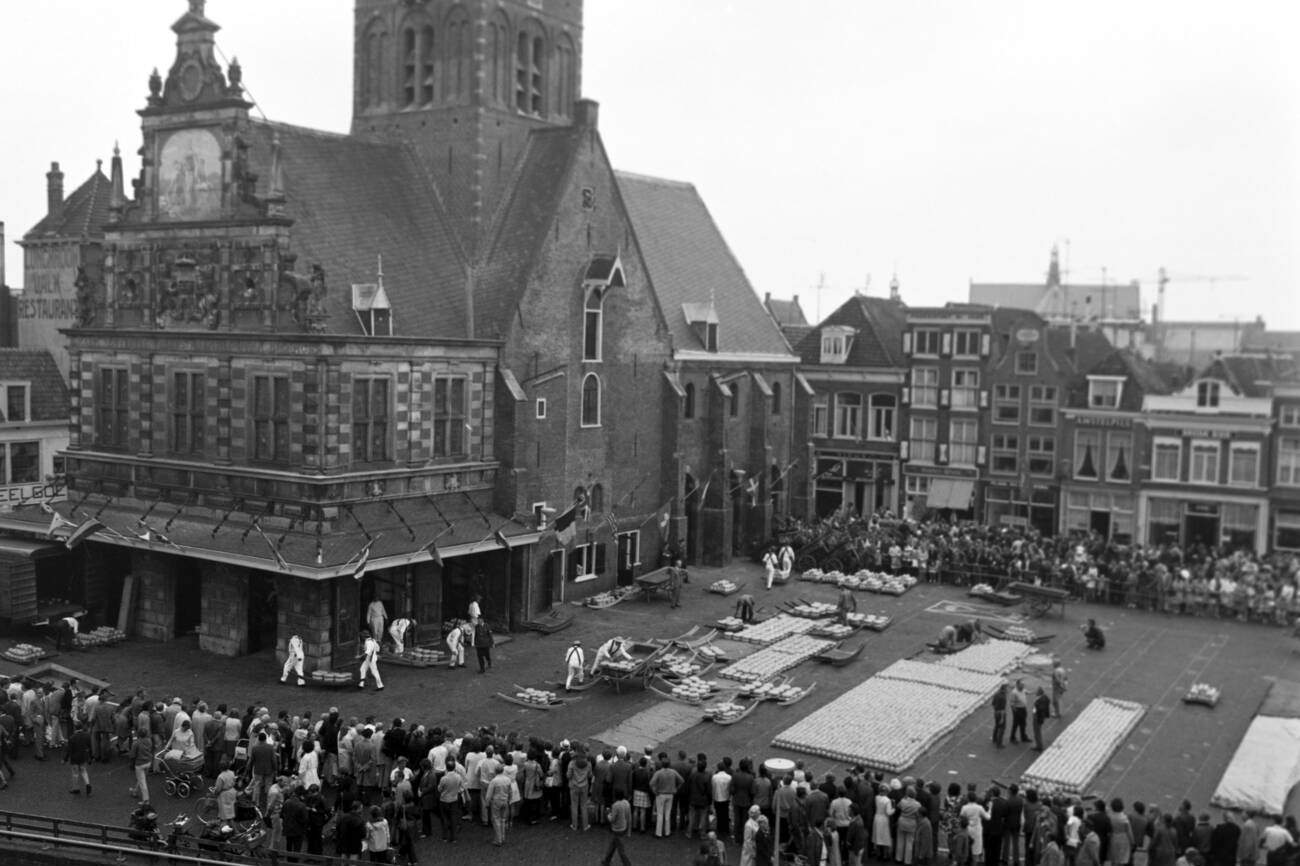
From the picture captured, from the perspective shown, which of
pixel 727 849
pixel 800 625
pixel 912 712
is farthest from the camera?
pixel 800 625

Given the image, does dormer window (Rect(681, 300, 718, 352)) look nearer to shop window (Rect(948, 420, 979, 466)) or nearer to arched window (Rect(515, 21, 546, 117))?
arched window (Rect(515, 21, 546, 117))

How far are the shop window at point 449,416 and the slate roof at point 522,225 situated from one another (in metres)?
2.76

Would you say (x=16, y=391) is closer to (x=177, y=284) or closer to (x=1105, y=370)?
(x=177, y=284)

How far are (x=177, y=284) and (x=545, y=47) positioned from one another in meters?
17.4

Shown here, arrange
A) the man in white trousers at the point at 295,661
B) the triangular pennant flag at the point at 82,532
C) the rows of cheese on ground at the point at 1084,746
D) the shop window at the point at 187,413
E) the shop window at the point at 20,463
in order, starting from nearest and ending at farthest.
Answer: the rows of cheese on ground at the point at 1084,746 → the man in white trousers at the point at 295,661 → the triangular pennant flag at the point at 82,532 → the shop window at the point at 187,413 → the shop window at the point at 20,463

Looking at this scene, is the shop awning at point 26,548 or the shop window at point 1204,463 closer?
the shop awning at point 26,548

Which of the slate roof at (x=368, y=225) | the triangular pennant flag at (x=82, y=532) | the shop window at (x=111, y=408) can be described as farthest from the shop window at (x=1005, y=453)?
the triangular pennant flag at (x=82, y=532)

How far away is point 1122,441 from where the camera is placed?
5841 centimetres

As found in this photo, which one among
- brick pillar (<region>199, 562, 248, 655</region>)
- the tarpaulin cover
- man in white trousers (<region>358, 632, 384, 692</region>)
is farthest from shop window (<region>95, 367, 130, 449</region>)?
the tarpaulin cover

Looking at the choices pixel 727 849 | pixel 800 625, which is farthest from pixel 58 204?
pixel 727 849

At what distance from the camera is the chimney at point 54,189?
59000mm

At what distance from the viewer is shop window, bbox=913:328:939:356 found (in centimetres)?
6381

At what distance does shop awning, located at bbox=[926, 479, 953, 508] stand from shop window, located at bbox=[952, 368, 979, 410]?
3808 millimetres

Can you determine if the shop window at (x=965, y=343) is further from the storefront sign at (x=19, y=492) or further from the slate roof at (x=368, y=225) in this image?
the storefront sign at (x=19, y=492)
